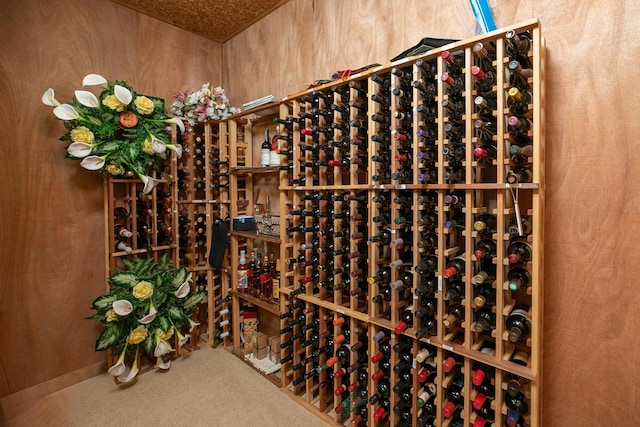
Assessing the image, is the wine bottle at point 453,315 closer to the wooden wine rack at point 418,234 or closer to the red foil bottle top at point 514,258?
the wooden wine rack at point 418,234

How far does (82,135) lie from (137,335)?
1.35 meters

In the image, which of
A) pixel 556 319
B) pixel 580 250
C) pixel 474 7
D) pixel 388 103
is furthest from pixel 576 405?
pixel 474 7

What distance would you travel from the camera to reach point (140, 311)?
210cm

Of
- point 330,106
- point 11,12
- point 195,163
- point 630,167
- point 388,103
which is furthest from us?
point 195,163

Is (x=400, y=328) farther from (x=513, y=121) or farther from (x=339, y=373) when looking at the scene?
(x=513, y=121)

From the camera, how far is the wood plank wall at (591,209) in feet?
3.77

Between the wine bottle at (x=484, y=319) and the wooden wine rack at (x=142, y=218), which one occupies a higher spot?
the wooden wine rack at (x=142, y=218)

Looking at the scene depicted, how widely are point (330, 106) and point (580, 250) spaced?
138 cm

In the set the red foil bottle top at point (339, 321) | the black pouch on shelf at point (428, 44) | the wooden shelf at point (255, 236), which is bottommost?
the red foil bottle top at point (339, 321)

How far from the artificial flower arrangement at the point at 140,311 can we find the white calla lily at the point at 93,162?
0.68 metres

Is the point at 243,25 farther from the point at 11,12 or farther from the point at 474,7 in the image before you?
the point at 474,7

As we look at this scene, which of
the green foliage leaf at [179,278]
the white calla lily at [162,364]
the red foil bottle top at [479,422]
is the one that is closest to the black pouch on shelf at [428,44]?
the red foil bottle top at [479,422]

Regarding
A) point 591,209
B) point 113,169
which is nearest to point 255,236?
point 113,169

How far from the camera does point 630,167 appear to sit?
1.14 meters
